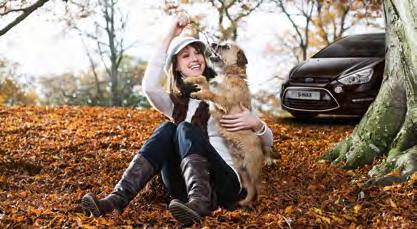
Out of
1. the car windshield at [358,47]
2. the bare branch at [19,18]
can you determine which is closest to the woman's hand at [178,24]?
the bare branch at [19,18]

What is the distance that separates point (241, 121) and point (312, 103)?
16.7 ft

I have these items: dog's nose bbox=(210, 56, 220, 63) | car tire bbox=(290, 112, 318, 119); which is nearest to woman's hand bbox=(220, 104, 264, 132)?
dog's nose bbox=(210, 56, 220, 63)

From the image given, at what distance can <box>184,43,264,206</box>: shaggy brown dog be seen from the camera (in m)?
3.82

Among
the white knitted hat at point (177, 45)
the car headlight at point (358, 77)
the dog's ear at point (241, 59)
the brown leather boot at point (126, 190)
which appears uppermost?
the white knitted hat at point (177, 45)

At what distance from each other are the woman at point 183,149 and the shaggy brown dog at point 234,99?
2.3 inches

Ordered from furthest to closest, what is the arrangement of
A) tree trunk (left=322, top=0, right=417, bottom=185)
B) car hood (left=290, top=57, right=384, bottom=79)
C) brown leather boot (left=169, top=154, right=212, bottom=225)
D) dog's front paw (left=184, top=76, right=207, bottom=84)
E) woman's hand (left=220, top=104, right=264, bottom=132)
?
car hood (left=290, top=57, right=384, bottom=79) → tree trunk (left=322, top=0, right=417, bottom=185) → dog's front paw (left=184, top=76, right=207, bottom=84) → woman's hand (left=220, top=104, right=264, bottom=132) → brown leather boot (left=169, top=154, right=212, bottom=225)

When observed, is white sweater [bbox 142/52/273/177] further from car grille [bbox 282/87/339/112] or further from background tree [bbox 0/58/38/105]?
background tree [bbox 0/58/38/105]

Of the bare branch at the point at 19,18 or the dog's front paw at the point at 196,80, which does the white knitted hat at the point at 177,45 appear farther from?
the bare branch at the point at 19,18

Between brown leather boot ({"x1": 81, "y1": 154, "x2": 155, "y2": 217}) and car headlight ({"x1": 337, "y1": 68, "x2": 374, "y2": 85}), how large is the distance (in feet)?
17.2

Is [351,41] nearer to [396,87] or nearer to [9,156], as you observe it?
[396,87]

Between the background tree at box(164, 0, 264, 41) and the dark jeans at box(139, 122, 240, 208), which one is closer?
the dark jeans at box(139, 122, 240, 208)

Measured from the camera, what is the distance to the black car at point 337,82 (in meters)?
8.34

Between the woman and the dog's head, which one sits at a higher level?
the dog's head

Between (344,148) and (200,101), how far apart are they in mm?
2234
